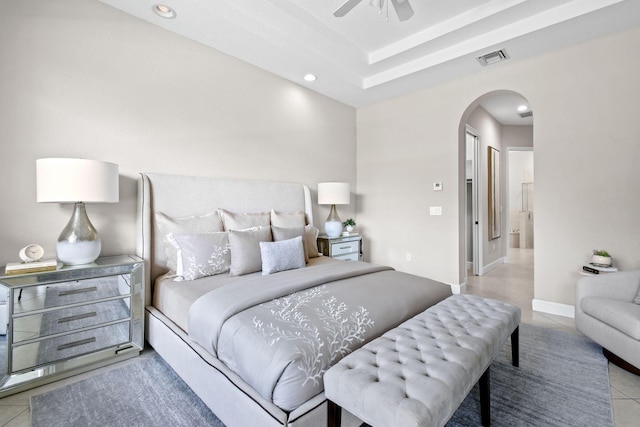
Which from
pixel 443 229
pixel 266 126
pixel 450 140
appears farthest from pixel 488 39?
pixel 266 126

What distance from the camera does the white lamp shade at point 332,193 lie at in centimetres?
394

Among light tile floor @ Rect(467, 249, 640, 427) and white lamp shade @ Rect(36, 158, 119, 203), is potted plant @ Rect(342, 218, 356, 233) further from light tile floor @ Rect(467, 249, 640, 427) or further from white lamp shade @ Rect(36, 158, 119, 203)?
white lamp shade @ Rect(36, 158, 119, 203)

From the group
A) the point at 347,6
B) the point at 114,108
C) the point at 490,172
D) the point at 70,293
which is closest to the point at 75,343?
the point at 70,293

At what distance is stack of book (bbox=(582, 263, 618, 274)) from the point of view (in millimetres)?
Answer: 2645

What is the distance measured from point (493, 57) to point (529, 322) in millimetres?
2882

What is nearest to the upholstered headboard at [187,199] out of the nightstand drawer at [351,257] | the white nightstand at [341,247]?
the white nightstand at [341,247]

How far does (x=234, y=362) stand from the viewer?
1.37m

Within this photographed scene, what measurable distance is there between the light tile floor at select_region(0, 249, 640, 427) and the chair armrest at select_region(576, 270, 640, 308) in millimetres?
521

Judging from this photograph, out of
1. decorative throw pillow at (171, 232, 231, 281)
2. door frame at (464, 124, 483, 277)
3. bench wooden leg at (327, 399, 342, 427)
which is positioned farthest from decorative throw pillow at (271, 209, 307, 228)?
door frame at (464, 124, 483, 277)

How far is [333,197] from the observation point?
3945 mm

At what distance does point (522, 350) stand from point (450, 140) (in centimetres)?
262

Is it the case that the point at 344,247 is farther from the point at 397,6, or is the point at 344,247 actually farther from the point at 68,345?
the point at 68,345

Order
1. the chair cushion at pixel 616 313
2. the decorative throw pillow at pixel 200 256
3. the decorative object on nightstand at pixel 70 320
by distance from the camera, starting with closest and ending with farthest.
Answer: the decorative object on nightstand at pixel 70 320
the chair cushion at pixel 616 313
the decorative throw pillow at pixel 200 256

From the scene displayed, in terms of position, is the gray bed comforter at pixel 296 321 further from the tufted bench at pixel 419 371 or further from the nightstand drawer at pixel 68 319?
the nightstand drawer at pixel 68 319
